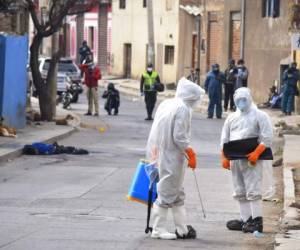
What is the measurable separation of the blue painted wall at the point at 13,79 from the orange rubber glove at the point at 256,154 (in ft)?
51.6

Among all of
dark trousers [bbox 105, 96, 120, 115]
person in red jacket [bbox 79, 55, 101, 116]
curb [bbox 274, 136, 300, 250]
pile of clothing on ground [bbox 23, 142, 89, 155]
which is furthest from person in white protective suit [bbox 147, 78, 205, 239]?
dark trousers [bbox 105, 96, 120, 115]

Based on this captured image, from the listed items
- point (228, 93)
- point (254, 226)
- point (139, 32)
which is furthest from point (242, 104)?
point (139, 32)

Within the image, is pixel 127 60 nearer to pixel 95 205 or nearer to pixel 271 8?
pixel 271 8

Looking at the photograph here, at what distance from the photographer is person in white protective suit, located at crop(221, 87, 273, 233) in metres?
13.8

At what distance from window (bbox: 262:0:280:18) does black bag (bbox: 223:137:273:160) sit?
33044 mm

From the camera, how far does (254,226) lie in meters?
13.7

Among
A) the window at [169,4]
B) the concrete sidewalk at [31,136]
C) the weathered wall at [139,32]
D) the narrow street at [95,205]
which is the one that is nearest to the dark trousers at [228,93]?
the concrete sidewalk at [31,136]

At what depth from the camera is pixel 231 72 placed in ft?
145

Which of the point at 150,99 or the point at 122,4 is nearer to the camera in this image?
the point at 150,99

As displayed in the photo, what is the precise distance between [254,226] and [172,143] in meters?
1.53

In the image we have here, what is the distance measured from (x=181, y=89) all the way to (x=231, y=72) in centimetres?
3112

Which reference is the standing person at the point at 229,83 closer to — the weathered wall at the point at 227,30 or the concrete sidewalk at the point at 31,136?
the weathered wall at the point at 227,30

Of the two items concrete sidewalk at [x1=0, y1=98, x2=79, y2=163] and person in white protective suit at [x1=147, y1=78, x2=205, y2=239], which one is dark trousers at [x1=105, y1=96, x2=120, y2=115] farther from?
person in white protective suit at [x1=147, y1=78, x2=205, y2=239]

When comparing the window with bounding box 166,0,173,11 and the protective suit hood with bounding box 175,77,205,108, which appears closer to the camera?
the protective suit hood with bounding box 175,77,205,108
